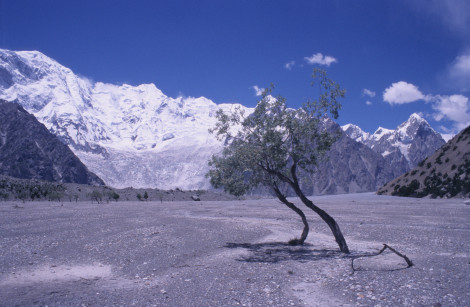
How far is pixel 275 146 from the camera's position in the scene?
607 inches

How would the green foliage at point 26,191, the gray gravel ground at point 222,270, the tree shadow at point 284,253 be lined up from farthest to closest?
the green foliage at point 26,191
the tree shadow at point 284,253
the gray gravel ground at point 222,270

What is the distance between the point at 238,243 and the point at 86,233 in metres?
9.01

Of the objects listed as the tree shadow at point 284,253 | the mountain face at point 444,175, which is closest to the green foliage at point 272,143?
the tree shadow at point 284,253

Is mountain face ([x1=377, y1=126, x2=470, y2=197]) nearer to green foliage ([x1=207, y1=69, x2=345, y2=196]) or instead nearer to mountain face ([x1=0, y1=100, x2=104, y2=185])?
green foliage ([x1=207, y1=69, x2=345, y2=196])

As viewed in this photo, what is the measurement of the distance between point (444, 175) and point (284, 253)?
56.5 m

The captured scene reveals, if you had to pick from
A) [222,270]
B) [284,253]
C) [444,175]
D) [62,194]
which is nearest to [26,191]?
[62,194]

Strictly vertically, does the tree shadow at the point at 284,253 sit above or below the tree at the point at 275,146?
below

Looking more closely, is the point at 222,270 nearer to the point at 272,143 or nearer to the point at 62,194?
the point at 272,143

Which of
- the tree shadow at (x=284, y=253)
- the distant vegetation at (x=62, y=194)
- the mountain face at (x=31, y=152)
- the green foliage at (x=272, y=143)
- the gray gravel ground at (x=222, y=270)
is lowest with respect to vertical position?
the tree shadow at (x=284, y=253)

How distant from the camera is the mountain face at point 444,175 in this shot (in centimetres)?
5566

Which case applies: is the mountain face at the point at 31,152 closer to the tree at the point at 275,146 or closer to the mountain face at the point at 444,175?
the mountain face at the point at 444,175

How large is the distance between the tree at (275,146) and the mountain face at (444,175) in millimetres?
47250

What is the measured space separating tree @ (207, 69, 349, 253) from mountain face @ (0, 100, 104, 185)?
130 metres

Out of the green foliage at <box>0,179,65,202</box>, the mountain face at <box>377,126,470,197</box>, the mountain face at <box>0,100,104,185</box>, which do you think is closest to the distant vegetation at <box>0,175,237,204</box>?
the green foliage at <box>0,179,65,202</box>
